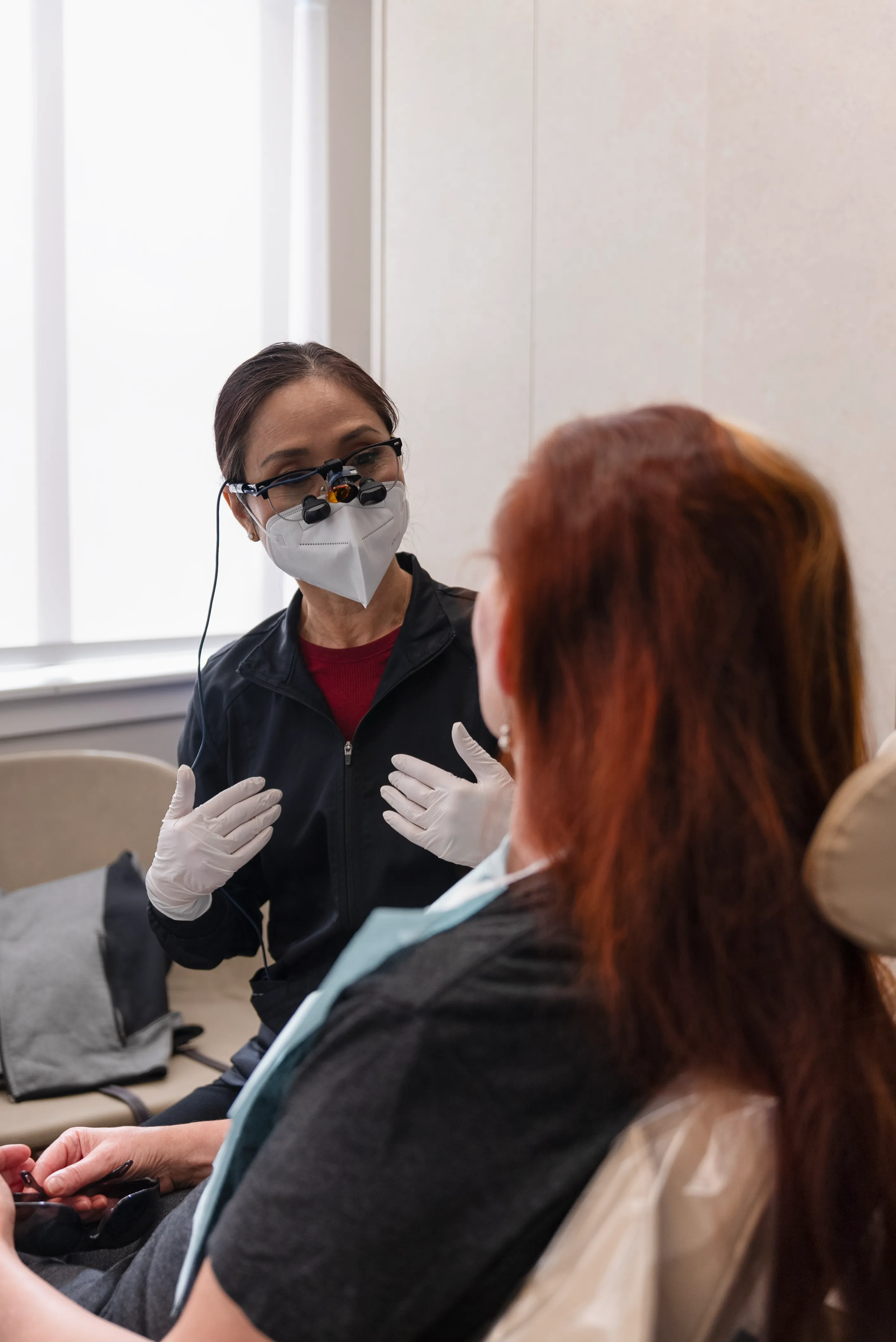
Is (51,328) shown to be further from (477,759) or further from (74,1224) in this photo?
(74,1224)

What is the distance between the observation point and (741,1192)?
61 centimetres

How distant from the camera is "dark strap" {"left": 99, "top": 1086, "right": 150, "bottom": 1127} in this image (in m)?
1.54

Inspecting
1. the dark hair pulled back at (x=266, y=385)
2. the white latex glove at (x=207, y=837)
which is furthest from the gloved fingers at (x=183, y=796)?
the dark hair pulled back at (x=266, y=385)

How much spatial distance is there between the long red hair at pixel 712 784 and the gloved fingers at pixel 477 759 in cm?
66

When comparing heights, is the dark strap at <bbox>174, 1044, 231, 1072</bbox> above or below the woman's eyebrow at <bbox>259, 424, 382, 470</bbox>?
below

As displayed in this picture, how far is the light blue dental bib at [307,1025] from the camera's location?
2.17 feet

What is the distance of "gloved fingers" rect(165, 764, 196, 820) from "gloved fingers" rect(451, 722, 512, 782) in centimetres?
37

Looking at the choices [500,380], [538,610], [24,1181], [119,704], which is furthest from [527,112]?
[24,1181]

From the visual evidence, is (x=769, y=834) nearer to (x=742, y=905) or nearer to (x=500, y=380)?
(x=742, y=905)

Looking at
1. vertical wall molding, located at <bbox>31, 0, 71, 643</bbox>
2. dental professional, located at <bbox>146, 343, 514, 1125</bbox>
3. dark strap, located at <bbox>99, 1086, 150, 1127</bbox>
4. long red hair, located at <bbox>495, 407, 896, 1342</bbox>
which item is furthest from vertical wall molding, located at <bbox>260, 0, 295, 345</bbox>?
long red hair, located at <bbox>495, 407, 896, 1342</bbox>

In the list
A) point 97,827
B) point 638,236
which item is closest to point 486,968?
point 97,827

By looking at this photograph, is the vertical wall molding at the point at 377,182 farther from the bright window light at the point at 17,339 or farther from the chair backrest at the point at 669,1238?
the chair backrest at the point at 669,1238

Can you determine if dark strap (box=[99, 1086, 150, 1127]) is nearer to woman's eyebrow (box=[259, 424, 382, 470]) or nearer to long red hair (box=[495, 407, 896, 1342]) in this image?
woman's eyebrow (box=[259, 424, 382, 470])

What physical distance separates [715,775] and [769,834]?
5cm
